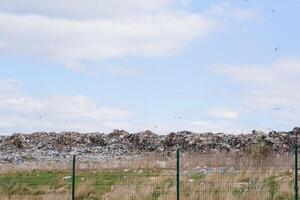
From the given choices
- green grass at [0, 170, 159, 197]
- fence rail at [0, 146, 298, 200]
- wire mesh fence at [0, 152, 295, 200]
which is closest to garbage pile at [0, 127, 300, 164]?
wire mesh fence at [0, 152, 295, 200]

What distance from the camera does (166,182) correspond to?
2697 cm

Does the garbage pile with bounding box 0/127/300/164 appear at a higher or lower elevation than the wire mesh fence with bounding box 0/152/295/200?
higher

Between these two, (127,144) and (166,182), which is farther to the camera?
(127,144)

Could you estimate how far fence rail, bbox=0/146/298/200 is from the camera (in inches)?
935

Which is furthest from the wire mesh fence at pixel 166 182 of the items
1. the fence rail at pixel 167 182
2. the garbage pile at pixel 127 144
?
the garbage pile at pixel 127 144

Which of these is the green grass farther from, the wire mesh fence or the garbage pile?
the garbage pile

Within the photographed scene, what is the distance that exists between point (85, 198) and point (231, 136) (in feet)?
95.0

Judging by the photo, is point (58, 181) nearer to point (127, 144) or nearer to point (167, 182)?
point (167, 182)

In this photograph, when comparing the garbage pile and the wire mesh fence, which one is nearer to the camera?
the wire mesh fence

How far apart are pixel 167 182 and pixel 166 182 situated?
0.05m

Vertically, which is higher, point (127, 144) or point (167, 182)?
point (127, 144)

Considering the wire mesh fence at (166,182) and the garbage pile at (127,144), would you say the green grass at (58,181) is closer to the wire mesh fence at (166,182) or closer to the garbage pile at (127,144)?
the wire mesh fence at (166,182)

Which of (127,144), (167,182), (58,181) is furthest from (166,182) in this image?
(127,144)

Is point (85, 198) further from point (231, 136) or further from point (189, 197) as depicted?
point (231, 136)
